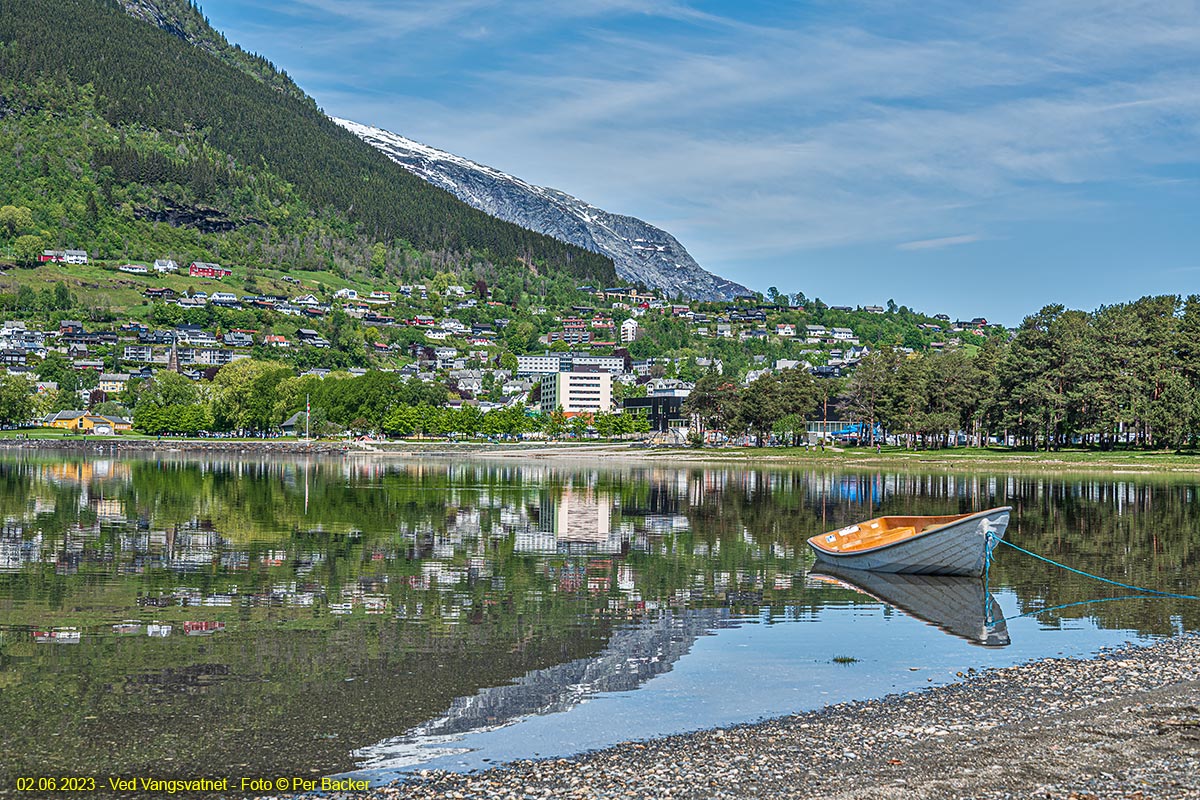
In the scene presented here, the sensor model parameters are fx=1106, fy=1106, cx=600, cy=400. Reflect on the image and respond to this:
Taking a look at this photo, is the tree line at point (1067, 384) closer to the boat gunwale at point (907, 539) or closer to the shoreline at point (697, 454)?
the shoreline at point (697, 454)

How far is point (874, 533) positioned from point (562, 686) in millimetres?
20584

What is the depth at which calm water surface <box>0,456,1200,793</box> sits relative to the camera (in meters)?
15.8

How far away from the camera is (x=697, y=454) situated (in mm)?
149000

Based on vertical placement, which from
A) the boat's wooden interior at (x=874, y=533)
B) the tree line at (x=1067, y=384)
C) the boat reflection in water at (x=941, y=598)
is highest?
the tree line at (x=1067, y=384)

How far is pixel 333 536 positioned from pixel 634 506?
72.4 ft

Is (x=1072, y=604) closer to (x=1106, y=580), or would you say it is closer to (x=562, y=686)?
(x=1106, y=580)

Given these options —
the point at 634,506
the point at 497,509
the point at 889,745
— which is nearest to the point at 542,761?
the point at 889,745

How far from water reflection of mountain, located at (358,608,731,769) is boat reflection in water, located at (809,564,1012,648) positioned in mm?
5423

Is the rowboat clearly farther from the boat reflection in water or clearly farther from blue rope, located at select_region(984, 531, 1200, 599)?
the boat reflection in water

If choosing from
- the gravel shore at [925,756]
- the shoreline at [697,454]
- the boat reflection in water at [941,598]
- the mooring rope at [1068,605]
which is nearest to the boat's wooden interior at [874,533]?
the boat reflection in water at [941,598]

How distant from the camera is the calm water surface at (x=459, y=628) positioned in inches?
622

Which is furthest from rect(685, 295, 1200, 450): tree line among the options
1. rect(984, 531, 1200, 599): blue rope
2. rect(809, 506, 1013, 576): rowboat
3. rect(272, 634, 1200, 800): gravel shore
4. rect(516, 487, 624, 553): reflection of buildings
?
rect(272, 634, 1200, 800): gravel shore

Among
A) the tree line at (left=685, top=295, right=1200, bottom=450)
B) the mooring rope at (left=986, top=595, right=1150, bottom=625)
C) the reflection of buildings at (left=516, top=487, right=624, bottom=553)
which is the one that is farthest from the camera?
the tree line at (left=685, top=295, right=1200, bottom=450)

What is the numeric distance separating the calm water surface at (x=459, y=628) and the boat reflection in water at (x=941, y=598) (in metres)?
0.14
